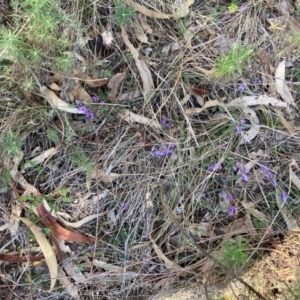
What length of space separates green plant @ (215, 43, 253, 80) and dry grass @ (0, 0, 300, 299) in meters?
0.01

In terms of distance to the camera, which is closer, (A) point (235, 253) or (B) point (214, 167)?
(A) point (235, 253)

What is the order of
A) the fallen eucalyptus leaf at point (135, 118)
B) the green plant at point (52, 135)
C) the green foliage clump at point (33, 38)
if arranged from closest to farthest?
the green foliage clump at point (33, 38), the green plant at point (52, 135), the fallen eucalyptus leaf at point (135, 118)

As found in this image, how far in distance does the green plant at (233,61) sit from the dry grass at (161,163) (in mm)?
11

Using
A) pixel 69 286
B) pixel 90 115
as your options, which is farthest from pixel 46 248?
pixel 90 115

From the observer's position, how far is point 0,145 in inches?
82.2

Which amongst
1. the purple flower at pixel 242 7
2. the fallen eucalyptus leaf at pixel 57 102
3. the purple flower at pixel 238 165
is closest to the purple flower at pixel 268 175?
the purple flower at pixel 238 165

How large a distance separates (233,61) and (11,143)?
1.03 meters

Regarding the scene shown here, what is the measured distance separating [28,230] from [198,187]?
2.67ft

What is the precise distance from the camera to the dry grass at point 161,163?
214 centimetres

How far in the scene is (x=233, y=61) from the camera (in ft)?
6.82

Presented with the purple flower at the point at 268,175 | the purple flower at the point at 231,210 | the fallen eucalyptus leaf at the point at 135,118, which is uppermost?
the fallen eucalyptus leaf at the point at 135,118

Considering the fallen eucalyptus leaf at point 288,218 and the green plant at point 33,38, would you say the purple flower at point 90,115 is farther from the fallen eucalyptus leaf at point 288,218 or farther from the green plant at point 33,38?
the fallen eucalyptus leaf at point 288,218

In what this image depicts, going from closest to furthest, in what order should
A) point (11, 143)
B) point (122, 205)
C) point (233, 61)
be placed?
point (11, 143), point (233, 61), point (122, 205)

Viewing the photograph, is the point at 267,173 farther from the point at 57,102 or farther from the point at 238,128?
the point at 57,102
